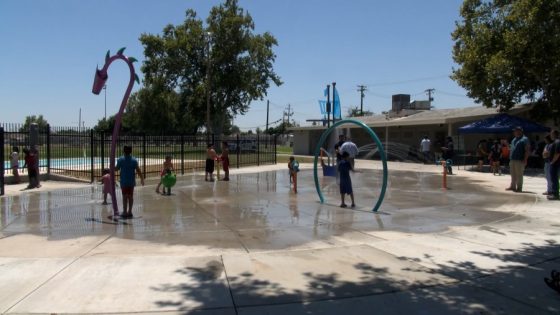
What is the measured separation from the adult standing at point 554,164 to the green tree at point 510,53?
9.83m

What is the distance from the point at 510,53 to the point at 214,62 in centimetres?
3148

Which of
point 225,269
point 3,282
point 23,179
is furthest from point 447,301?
point 23,179

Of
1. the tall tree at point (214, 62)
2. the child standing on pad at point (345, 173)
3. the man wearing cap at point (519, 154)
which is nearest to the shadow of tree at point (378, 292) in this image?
the child standing on pad at point (345, 173)

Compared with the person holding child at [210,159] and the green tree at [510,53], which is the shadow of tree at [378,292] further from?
the green tree at [510,53]

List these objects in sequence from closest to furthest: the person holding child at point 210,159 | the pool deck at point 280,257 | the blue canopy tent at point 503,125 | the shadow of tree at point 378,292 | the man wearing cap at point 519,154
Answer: the shadow of tree at point 378,292
the pool deck at point 280,257
the man wearing cap at point 519,154
the person holding child at point 210,159
the blue canopy tent at point 503,125

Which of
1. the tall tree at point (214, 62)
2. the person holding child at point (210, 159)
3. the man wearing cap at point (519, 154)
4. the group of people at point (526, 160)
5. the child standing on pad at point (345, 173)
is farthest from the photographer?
the tall tree at point (214, 62)

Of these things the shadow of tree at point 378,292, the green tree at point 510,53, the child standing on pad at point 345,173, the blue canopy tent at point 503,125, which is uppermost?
the green tree at point 510,53

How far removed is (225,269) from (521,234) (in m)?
5.20

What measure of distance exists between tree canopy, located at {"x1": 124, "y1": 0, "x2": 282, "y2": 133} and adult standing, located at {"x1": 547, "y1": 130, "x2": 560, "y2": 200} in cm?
3798

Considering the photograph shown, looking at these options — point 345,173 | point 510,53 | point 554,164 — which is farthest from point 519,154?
point 510,53

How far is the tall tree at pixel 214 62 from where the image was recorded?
47438mm

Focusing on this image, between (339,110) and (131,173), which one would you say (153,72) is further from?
(131,173)

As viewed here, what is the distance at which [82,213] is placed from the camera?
10695 millimetres

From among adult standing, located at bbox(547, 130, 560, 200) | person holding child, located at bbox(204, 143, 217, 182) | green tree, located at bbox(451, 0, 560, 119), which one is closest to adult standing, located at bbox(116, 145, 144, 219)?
person holding child, located at bbox(204, 143, 217, 182)
